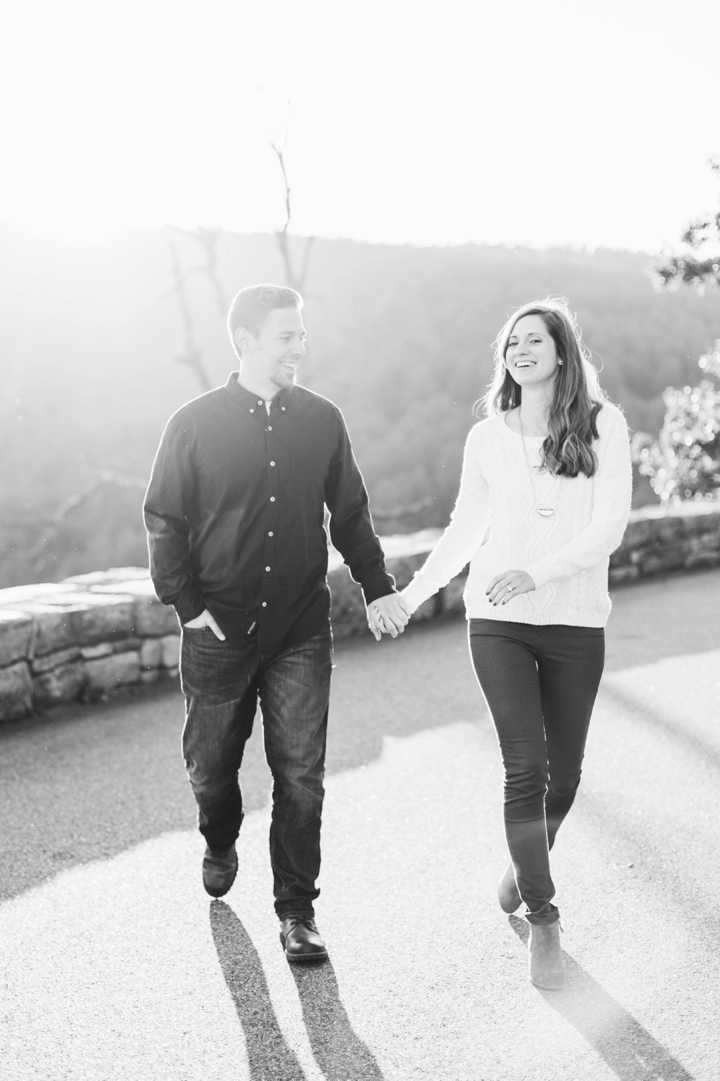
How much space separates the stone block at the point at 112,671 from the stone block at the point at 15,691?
433 mm

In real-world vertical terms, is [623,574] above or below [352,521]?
below

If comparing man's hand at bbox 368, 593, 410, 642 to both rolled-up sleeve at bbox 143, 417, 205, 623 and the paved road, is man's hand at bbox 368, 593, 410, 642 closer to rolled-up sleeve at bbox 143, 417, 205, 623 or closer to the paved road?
rolled-up sleeve at bbox 143, 417, 205, 623

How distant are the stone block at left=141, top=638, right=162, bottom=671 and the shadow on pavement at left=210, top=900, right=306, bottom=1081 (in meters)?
3.05

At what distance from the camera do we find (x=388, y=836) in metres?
3.91

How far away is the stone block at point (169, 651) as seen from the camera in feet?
21.0

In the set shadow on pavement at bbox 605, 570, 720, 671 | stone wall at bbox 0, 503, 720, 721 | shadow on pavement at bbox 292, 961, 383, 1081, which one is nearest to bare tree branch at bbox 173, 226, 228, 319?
stone wall at bbox 0, 503, 720, 721

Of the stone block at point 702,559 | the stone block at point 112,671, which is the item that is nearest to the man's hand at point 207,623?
the stone block at point 112,671

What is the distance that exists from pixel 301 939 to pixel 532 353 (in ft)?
6.08

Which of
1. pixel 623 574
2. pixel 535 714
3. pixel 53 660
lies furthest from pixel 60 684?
pixel 623 574

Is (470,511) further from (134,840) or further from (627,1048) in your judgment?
(134,840)

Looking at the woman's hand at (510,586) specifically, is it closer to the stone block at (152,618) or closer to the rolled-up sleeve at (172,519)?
the rolled-up sleeve at (172,519)

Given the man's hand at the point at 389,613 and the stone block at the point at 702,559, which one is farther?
the stone block at the point at 702,559

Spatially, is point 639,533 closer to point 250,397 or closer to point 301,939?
point 250,397

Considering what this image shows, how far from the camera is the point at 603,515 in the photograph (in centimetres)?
289
